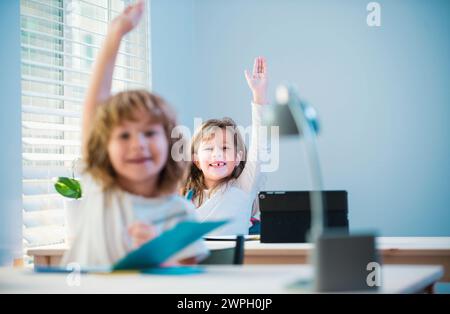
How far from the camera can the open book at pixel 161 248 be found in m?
0.92

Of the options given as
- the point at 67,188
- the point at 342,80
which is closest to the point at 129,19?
the point at 67,188

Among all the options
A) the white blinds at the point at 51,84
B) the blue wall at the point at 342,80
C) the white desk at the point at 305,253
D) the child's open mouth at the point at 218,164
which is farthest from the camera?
the blue wall at the point at 342,80

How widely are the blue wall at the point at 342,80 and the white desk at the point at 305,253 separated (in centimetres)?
105

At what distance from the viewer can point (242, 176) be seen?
2285 millimetres

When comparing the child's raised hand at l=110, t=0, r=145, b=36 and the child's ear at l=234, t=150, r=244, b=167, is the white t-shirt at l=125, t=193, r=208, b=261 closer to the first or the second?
the child's raised hand at l=110, t=0, r=145, b=36

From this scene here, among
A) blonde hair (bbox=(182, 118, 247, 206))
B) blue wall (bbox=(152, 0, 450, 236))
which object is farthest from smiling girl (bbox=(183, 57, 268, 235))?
blue wall (bbox=(152, 0, 450, 236))

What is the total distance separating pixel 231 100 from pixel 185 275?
92.4 inches

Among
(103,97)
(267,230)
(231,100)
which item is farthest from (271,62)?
(103,97)

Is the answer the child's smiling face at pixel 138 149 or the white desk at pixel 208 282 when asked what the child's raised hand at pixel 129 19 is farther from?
the white desk at pixel 208 282

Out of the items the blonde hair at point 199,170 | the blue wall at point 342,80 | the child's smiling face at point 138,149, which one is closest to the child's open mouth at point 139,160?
the child's smiling face at point 138,149

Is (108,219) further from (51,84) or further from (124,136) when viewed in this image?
(51,84)
